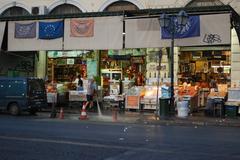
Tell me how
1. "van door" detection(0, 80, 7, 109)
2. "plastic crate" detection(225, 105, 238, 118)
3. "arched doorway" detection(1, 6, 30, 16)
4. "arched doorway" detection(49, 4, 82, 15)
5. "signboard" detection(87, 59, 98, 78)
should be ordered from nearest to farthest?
"plastic crate" detection(225, 105, 238, 118) < "van door" detection(0, 80, 7, 109) < "signboard" detection(87, 59, 98, 78) < "arched doorway" detection(49, 4, 82, 15) < "arched doorway" detection(1, 6, 30, 16)

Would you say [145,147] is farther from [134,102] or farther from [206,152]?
[134,102]

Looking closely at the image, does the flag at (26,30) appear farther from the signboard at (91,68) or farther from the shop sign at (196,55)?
the shop sign at (196,55)

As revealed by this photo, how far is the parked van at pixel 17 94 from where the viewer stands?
24938mm

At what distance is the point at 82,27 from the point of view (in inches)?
1086

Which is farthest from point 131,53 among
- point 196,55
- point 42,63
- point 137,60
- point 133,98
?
point 42,63

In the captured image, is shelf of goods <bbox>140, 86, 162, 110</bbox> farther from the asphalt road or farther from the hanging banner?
the asphalt road

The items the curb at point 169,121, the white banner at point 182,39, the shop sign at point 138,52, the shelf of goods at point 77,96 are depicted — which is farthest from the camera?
Result: the shop sign at point 138,52

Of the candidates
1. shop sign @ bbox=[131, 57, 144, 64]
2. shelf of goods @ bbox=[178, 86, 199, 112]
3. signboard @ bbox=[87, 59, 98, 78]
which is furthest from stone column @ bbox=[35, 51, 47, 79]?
shelf of goods @ bbox=[178, 86, 199, 112]

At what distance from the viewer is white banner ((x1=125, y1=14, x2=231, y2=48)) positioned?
24797 millimetres

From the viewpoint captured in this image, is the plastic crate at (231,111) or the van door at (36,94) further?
the van door at (36,94)

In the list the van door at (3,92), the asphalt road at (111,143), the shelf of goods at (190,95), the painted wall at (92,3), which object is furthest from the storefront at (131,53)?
the asphalt road at (111,143)

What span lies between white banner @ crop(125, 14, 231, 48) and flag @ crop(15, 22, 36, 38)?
5.59 metres

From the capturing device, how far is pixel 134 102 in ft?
89.7

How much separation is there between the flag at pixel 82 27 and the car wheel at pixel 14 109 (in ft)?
17.0
